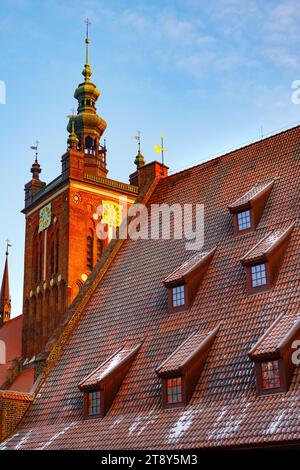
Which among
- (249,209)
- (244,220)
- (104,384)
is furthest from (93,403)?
(249,209)

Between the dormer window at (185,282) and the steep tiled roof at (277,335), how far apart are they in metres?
3.96

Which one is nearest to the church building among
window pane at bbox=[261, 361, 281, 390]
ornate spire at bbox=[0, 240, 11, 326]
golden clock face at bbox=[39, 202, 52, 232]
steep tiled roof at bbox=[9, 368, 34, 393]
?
window pane at bbox=[261, 361, 281, 390]

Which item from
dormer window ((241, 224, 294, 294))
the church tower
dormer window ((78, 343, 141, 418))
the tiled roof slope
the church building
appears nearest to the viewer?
the church building

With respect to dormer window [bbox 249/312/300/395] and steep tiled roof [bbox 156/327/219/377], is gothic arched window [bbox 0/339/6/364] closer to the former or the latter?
steep tiled roof [bbox 156/327/219/377]

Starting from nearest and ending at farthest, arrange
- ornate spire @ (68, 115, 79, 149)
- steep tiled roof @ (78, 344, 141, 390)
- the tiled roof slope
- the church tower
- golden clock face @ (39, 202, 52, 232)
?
1. the tiled roof slope
2. steep tiled roof @ (78, 344, 141, 390)
3. the church tower
4. golden clock face @ (39, 202, 52, 232)
5. ornate spire @ (68, 115, 79, 149)

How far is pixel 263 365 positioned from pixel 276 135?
965cm

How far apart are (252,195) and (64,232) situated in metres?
31.9

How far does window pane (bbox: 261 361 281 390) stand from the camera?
18.1 meters

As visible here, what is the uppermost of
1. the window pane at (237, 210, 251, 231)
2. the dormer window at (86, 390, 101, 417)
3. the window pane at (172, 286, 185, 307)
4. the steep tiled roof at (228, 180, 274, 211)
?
the steep tiled roof at (228, 180, 274, 211)

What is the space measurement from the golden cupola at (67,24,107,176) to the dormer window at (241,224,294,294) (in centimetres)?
3831
